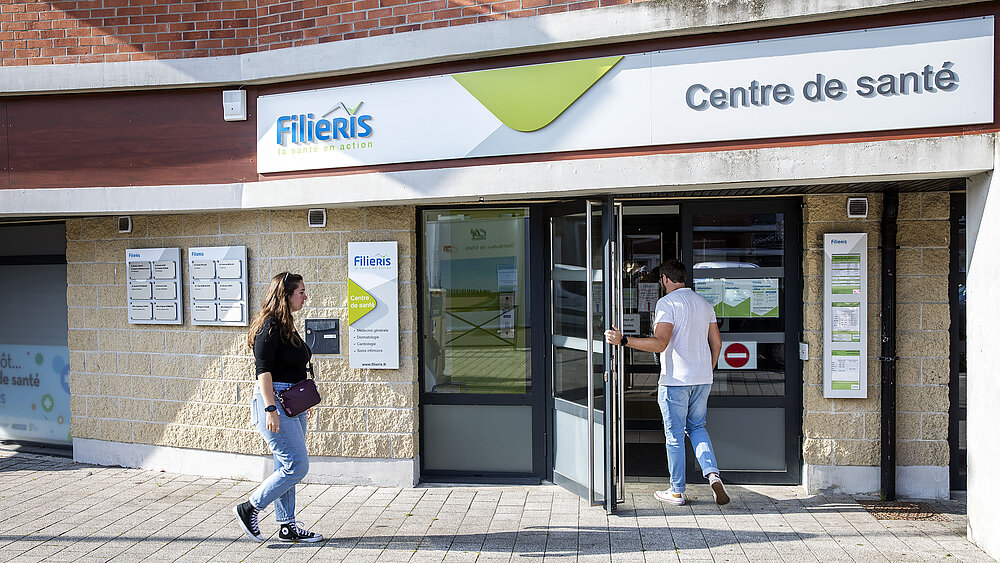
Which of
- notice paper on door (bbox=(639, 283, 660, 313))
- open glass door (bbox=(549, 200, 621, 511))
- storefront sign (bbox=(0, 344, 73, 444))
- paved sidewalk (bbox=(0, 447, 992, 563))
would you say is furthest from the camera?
storefront sign (bbox=(0, 344, 73, 444))

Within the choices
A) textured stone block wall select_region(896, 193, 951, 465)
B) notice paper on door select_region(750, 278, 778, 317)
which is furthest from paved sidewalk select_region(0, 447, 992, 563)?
notice paper on door select_region(750, 278, 778, 317)

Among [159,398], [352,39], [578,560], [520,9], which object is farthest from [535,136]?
[159,398]

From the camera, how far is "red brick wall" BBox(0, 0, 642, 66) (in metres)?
6.16

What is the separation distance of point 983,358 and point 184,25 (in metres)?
6.61

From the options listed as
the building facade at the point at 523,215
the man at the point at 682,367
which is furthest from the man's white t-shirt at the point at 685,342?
the building facade at the point at 523,215

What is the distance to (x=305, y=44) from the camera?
6.40 metres

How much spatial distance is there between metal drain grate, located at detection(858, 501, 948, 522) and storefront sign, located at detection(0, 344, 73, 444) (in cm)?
755

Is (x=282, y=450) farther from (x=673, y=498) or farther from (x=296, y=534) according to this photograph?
(x=673, y=498)

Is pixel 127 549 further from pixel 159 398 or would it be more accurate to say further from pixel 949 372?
pixel 949 372

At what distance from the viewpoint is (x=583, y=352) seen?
19.4ft

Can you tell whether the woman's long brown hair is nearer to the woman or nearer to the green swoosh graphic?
the woman

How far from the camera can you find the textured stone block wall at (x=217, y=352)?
6.41m

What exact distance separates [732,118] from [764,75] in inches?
13.4

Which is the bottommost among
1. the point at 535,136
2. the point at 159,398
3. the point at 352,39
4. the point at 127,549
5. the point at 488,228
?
the point at 127,549
